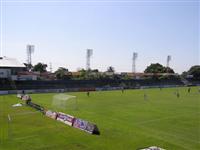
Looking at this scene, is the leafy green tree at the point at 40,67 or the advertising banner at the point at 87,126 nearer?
the advertising banner at the point at 87,126

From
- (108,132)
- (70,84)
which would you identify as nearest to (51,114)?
(108,132)

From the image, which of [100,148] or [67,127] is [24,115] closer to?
[67,127]

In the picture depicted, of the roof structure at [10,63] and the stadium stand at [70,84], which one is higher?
the roof structure at [10,63]

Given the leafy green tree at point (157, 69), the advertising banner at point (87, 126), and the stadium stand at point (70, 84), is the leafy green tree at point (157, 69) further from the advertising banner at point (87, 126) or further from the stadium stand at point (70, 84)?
the advertising banner at point (87, 126)

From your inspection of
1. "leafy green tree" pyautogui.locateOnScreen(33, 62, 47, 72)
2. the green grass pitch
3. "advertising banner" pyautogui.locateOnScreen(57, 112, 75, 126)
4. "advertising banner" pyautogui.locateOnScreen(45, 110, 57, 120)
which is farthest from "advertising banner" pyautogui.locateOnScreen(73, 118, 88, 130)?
"leafy green tree" pyautogui.locateOnScreen(33, 62, 47, 72)

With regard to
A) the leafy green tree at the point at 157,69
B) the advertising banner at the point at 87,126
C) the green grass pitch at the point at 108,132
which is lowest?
the green grass pitch at the point at 108,132

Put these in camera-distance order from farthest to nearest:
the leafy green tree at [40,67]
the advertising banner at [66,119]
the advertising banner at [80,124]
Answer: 1. the leafy green tree at [40,67]
2. the advertising banner at [66,119]
3. the advertising banner at [80,124]

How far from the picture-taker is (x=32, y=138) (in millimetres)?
22609

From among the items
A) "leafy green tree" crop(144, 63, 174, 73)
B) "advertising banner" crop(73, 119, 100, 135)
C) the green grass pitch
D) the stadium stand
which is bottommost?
the green grass pitch

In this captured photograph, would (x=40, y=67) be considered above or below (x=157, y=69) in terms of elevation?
above

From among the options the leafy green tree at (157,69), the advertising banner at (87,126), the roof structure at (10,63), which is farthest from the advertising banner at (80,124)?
the leafy green tree at (157,69)

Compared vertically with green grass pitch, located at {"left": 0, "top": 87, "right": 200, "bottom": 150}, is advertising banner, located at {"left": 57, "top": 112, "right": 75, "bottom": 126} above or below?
above

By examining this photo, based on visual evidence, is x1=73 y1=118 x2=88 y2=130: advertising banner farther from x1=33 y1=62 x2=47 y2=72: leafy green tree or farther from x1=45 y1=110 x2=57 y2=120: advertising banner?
x1=33 y1=62 x2=47 y2=72: leafy green tree

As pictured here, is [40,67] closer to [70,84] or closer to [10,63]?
[10,63]
